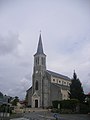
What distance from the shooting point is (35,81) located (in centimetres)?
6334

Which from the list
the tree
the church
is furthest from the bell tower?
the tree

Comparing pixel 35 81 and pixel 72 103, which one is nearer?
pixel 72 103

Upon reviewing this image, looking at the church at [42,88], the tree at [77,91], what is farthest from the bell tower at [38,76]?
the tree at [77,91]

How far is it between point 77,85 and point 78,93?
6.47 feet

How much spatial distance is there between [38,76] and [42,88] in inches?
165

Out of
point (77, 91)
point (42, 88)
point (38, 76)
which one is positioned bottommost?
point (77, 91)

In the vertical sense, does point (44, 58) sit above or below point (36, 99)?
above

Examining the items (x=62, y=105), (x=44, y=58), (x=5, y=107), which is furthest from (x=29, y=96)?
(x=5, y=107)

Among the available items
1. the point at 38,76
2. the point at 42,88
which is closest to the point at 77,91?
the point at 42,88

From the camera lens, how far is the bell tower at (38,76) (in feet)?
200

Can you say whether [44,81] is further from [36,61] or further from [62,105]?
[62,105]

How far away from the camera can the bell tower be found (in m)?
60.9

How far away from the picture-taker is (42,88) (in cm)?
6166

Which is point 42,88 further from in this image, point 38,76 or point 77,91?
point 77,91
